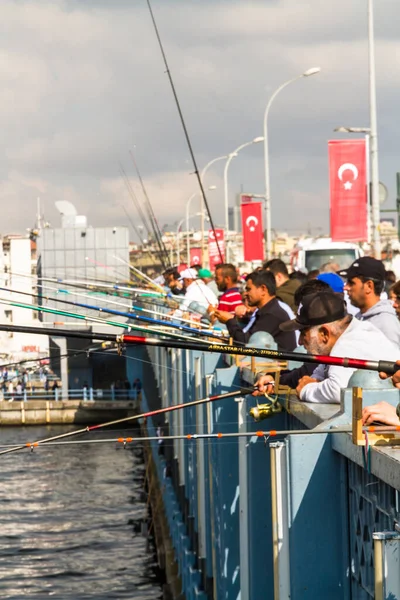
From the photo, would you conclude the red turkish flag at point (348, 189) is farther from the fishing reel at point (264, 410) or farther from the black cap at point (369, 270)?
the fishing reel at point (264, 410)

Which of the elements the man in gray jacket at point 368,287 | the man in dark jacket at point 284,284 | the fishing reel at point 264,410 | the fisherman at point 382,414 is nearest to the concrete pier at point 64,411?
the man in dark jacket at point 284,284

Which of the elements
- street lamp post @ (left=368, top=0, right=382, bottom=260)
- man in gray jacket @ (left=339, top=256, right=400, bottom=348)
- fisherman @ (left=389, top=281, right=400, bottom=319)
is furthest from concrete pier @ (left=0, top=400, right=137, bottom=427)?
man in gray jacket @ (left=339, top=256, right=400, bottom=348)

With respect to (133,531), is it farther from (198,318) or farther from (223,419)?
(223,419)

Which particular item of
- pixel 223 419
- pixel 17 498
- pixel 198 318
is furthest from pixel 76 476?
pixel 223 419

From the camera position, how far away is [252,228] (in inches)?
1592

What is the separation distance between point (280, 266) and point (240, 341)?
319 cm

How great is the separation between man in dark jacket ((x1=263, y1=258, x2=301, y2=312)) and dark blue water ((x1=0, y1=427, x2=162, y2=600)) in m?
8.66

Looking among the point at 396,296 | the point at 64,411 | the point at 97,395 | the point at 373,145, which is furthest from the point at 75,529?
the point at 64,411

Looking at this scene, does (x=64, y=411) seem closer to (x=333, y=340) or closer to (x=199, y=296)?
(x=199, y=296)

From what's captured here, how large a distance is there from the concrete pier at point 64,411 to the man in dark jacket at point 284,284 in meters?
53.6

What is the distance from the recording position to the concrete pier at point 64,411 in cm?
6600

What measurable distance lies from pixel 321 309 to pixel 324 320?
0.05m

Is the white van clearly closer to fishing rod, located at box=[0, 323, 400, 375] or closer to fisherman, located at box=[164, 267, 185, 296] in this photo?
fisherman, located at box=[164, 267, 185, 296]

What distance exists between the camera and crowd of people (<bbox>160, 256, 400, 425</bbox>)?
6.02 metres
